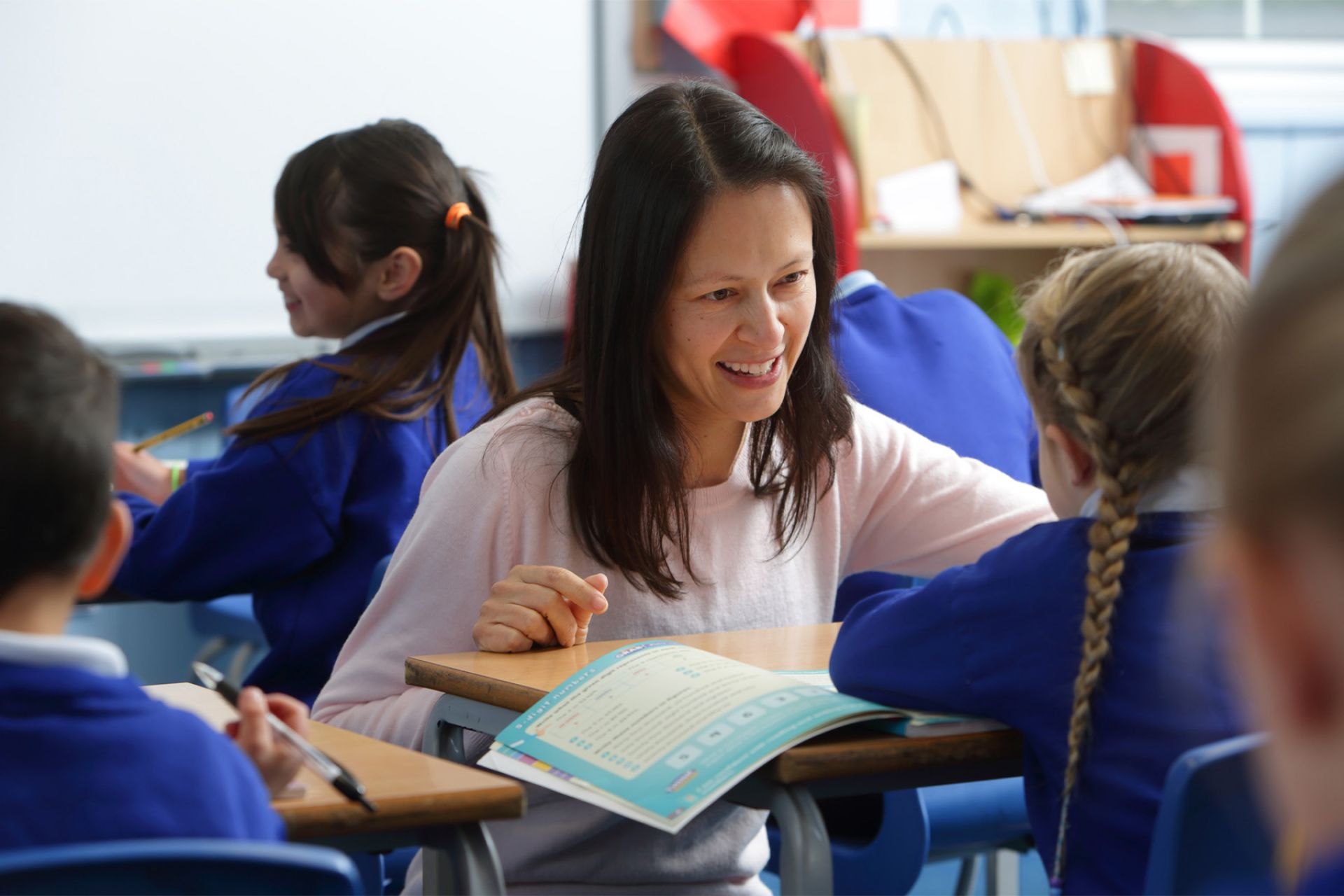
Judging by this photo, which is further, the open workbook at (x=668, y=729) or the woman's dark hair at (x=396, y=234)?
the woman's dark hair at (x=396, y=234)

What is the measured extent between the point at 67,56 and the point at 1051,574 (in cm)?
269

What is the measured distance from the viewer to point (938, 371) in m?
2.09

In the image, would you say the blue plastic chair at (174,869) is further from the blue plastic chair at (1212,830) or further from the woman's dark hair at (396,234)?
the woman's dark hair at (396,234)

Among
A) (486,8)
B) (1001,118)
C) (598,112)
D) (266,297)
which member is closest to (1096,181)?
(1001,118)

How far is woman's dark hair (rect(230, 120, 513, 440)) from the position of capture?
6.95 feet

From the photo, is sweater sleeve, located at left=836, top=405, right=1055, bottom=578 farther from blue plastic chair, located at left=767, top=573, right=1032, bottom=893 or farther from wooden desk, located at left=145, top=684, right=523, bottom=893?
wooden desk, located at left=145, top=684, right=523, bottom=893

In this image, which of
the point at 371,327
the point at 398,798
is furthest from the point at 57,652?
the point at 371,327

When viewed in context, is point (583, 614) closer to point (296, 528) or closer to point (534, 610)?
point (534, 610)

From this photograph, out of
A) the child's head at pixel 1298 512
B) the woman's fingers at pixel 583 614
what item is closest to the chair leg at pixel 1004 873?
the woman's fingers at pixel 583 614

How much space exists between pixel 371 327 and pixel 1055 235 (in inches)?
81.2

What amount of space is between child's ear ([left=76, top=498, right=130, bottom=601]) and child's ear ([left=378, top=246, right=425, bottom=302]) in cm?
120

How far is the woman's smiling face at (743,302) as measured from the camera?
150 cm

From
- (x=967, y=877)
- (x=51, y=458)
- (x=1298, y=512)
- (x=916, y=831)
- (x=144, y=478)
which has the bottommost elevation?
(x=967, y=877)

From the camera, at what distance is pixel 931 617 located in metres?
1.15
